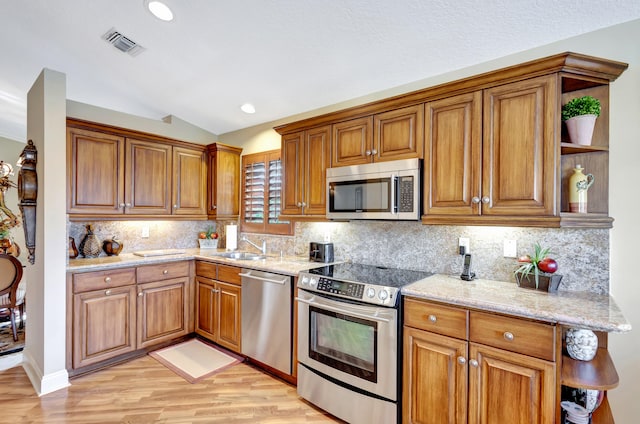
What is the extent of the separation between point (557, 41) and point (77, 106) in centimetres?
425

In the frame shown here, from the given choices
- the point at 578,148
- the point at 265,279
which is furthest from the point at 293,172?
the point at 578,148

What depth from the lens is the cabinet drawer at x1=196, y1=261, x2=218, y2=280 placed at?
129 inches

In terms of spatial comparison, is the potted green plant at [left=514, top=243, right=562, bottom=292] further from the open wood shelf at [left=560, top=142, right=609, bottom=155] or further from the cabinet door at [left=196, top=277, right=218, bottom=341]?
the cabinet door at [left=196, top=277, right=218, bottom=341]

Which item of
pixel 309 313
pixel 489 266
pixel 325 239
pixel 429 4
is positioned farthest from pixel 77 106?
pixel 489 266

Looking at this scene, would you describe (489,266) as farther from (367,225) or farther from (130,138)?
(130,138)

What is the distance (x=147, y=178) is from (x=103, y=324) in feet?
5.04

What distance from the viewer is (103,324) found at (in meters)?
2.85

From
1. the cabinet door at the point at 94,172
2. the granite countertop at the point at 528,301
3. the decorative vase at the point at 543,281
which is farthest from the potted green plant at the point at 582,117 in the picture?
the cabinet door at the point at 94,172

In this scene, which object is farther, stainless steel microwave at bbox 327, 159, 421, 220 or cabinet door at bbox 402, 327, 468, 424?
stainless steel microwave at bbox 327, 159, 421, 220

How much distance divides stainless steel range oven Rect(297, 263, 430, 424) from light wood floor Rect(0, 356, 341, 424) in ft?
0.82

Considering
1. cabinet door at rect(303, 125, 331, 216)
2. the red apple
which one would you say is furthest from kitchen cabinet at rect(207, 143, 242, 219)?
the red apple

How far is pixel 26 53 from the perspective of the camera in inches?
111

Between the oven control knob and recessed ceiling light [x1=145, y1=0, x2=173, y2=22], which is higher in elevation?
recessed ceiling light [x1=145, y1=0, x2=173, y2=22]

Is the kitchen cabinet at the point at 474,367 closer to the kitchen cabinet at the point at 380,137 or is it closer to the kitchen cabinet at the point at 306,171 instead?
the kitchen cabinet at the point at 380,137
